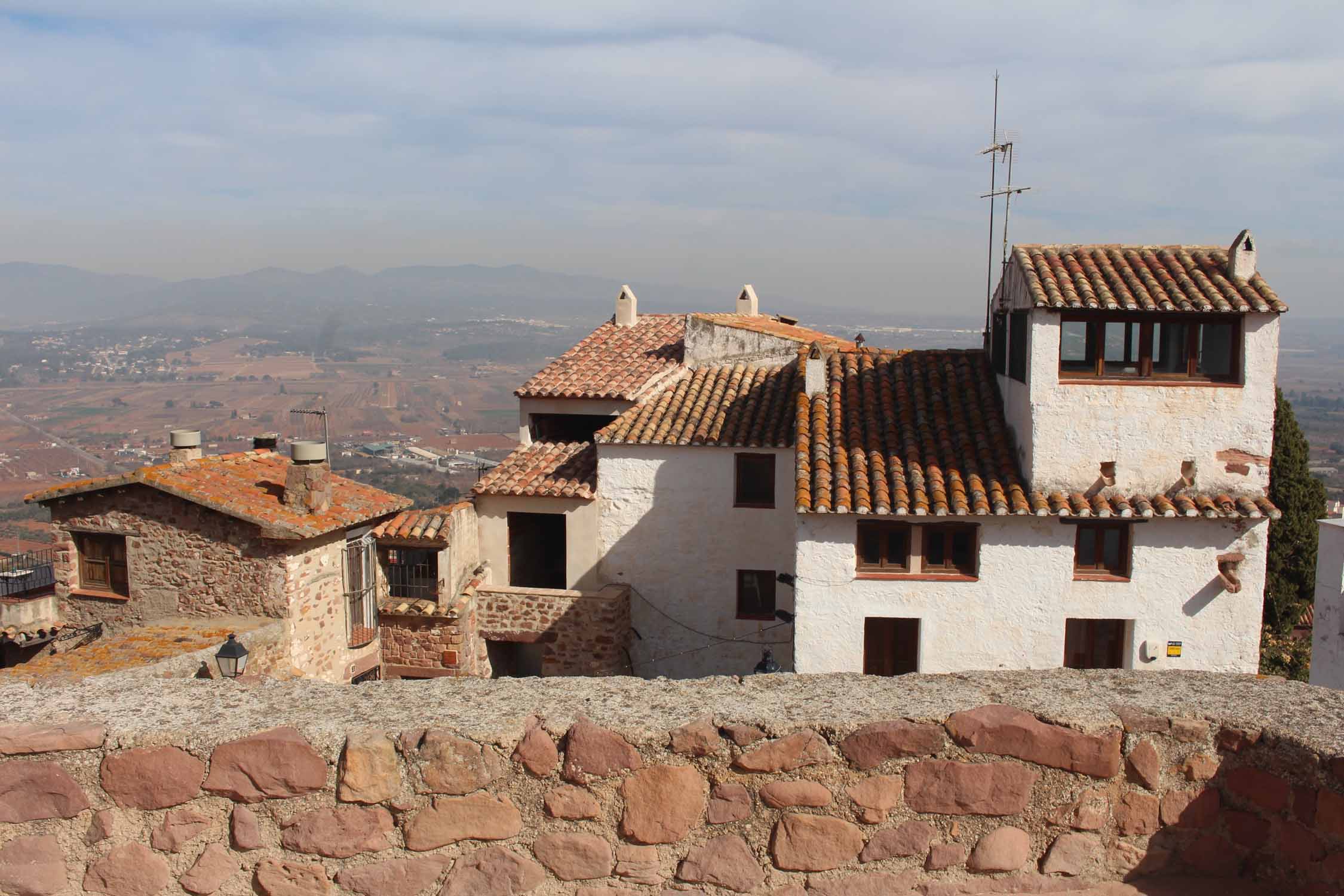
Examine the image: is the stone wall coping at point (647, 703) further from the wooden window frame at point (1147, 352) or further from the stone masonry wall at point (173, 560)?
the stone masonry wall at point (173, 560)

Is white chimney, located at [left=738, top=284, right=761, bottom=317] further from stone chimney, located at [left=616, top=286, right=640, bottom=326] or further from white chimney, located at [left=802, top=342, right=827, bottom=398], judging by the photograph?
white chimney, located at [left=802, top=342, right=827, bottom=398]

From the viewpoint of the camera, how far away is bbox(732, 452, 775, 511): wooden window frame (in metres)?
17.6

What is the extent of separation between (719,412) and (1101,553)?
23.3 feet

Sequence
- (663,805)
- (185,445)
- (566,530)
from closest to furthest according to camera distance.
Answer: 1. (663,805)
2. (185,445)
3. (566,530)

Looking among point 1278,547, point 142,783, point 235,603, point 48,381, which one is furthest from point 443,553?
point 48,381

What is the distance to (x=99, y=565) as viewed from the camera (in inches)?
610

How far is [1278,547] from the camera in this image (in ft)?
68.0

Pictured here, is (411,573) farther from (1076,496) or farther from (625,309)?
(1076,496)

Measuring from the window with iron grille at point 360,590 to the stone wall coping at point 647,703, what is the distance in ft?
41.4

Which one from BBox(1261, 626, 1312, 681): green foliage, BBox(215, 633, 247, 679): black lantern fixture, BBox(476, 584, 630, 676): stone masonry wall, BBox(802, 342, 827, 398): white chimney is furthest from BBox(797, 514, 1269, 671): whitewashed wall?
BBox(215, 633, 247, 679): black lantern fixture

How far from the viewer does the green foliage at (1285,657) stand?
724 inches

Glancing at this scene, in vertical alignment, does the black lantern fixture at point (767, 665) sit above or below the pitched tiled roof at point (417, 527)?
below

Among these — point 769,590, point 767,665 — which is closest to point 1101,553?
point 767,665

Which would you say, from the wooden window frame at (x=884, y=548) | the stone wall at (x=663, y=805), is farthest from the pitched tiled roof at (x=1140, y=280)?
the stone wall at (x=663, y=805)
